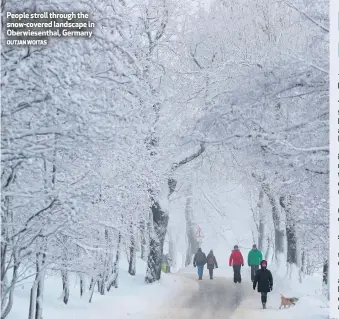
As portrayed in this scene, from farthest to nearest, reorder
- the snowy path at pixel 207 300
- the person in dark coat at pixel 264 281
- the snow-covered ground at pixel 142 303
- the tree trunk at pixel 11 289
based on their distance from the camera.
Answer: the person in dark coat at pixel 264 281 → the snowy path at pixel 207 300 → the snow-covered ground at pixel 142 303 → the tree trunk at pixel 11 289

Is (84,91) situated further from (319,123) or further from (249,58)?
(249,58)

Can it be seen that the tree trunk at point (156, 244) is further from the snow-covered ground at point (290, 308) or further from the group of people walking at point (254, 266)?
the snow-covered ground at point (290, 308)

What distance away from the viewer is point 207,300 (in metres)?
20.3

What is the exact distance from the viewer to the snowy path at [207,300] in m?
17.4

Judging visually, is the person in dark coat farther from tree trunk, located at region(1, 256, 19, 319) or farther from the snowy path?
tree trunk, located at region(1, 256, 19, 319)

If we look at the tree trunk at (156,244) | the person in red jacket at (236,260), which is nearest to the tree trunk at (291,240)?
the person in red jacket at (236,260)

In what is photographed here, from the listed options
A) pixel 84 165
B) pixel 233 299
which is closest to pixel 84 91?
pixel 84 165

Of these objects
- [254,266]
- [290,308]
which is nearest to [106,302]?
[290,308]

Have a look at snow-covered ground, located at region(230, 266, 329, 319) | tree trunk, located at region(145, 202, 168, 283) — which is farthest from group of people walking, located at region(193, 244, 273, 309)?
tree trunk, located at region(145, 202, 168, 283)

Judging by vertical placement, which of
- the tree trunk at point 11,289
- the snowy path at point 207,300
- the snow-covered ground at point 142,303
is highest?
the tree trunk at point 11,289

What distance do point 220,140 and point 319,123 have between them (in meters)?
2.28

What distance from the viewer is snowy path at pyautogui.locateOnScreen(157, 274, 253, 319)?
1739 centimetres

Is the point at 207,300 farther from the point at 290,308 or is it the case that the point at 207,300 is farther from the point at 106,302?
the point at 106,302

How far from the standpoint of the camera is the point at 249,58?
16156mm
